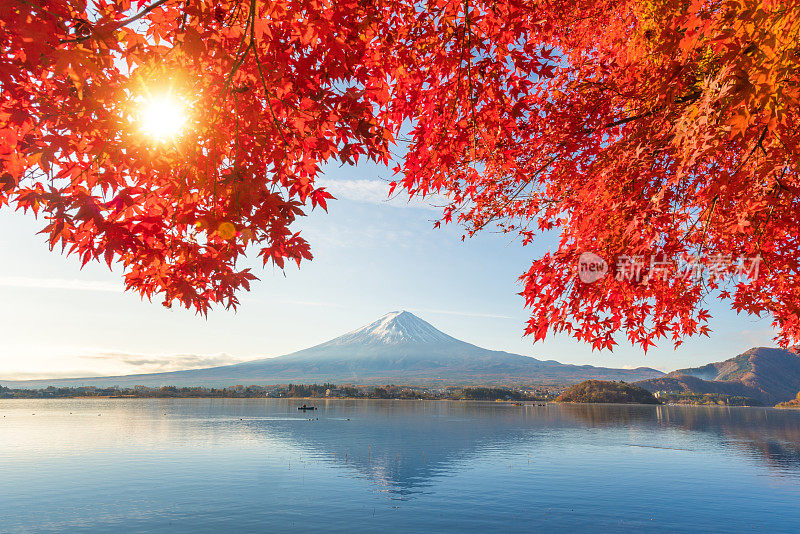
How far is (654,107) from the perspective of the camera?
767 centimetres

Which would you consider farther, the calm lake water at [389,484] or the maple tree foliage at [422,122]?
the calm lake water at [389,484]

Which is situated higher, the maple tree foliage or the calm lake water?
the maple tree foliage

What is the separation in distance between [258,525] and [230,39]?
1946 inches

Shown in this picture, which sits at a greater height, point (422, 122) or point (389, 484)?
point (422, 122)

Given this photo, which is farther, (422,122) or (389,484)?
(389,484)

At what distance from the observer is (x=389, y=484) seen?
66.1 m

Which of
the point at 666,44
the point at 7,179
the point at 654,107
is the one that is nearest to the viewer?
the point at 7,179

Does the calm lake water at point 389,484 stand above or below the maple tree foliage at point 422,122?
below

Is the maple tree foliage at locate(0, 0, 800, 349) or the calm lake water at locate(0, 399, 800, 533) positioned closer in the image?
the maple tree foliage at locate(0, 0, 800, 349)

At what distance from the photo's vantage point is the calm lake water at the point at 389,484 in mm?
46375

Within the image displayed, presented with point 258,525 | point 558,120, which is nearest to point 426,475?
point 258,525

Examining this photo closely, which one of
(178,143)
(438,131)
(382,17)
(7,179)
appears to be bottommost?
(7,179)

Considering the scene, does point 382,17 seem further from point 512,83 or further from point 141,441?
point 141,441

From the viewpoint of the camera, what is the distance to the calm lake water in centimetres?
4638
